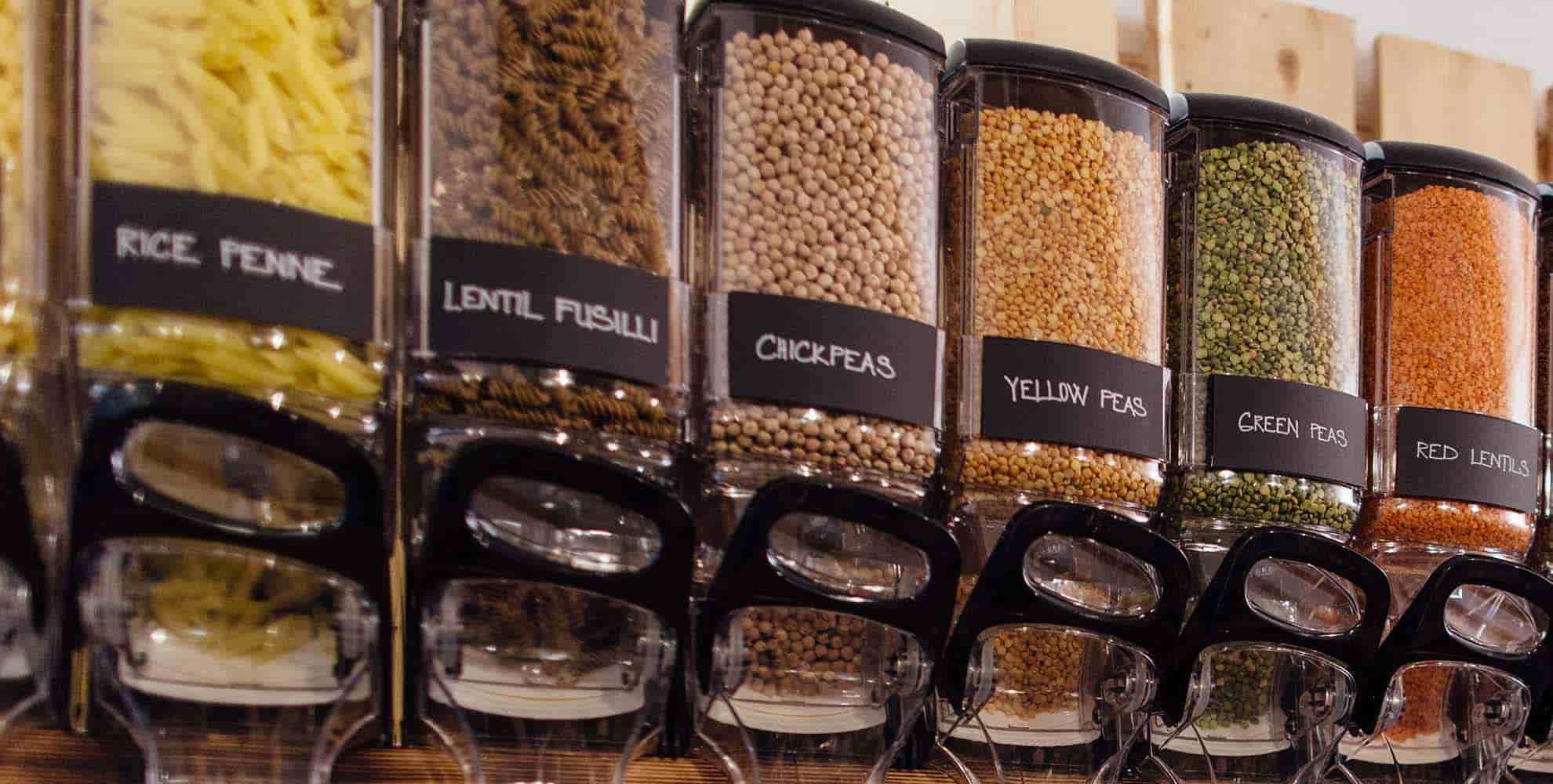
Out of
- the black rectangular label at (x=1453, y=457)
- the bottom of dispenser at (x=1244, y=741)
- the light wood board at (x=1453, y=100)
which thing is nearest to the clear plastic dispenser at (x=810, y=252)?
the bottom of dispenser at (x=1244, y=741)

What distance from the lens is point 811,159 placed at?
966mm

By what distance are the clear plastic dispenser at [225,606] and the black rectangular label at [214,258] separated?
52 mm

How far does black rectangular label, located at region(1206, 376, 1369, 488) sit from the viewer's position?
3.64 ft

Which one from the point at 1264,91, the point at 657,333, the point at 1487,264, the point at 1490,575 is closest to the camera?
the point at 657,333

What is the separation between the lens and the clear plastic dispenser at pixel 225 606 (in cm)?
72

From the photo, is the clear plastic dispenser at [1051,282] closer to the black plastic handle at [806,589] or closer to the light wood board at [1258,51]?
the black plastic handle at [806,589]

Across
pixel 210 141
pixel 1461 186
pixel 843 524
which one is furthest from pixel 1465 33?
→ pixel 210 141

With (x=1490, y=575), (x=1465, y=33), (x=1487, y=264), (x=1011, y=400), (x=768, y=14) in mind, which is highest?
(x=1465, y=33)

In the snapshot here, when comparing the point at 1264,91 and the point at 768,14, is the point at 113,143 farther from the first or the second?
the point at 1264,91

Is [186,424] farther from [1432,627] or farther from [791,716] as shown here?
[1432,627]

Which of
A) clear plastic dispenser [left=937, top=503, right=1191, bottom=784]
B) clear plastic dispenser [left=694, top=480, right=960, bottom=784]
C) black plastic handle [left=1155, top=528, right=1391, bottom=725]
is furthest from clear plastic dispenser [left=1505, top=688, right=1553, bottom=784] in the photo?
clear plastic dispenser [left=694, top=480, right=960, bottom=784]

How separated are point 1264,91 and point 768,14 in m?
0.80

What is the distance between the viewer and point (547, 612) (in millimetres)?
835

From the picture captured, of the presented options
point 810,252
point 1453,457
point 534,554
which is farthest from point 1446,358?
point 534,554
